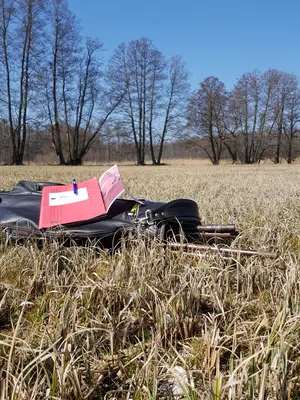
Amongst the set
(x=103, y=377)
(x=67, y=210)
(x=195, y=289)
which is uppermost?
(x=67, y=210)

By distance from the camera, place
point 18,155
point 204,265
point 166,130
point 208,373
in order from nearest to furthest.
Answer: point 208,373, point 204,265, point 18,155, point 166,130

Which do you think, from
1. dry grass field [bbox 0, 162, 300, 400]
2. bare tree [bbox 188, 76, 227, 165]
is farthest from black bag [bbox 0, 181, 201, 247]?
bare tree [bbox 188, 76, 227, 165]

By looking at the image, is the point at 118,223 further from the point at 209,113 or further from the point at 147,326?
the point at 209,113

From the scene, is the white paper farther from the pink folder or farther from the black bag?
the black bag

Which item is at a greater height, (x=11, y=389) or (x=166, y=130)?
(x=166, y=130)

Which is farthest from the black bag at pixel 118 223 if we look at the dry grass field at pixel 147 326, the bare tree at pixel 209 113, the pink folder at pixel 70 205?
the bare tree at pixel 209 113

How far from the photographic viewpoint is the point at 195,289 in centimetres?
148

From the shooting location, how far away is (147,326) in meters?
1.39

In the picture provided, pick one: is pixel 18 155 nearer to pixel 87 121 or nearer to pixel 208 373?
pixel 87 121

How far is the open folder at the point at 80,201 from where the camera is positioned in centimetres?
231

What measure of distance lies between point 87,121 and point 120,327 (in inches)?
1229

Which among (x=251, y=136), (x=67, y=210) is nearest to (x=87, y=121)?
(x=251, y=136)

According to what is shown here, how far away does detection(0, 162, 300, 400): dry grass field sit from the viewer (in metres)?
0.93

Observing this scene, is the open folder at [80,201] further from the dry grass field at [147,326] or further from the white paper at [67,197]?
the dry grass field at [147,326]
